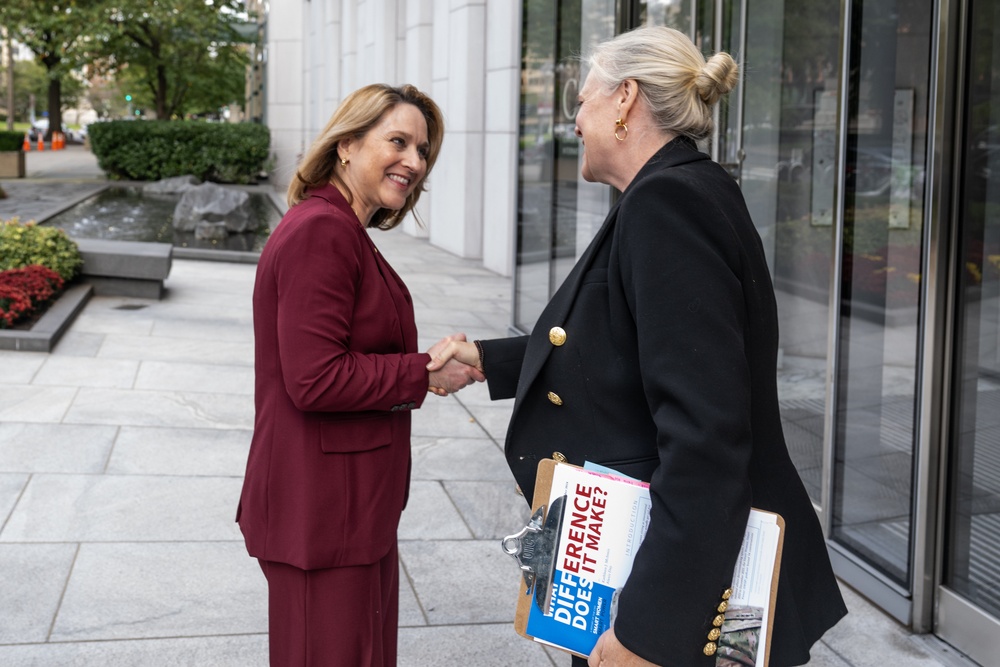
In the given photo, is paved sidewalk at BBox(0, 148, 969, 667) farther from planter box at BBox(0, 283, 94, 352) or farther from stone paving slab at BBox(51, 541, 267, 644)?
planter box at BBox(0, 283, 94, 352)

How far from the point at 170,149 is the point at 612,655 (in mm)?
32008

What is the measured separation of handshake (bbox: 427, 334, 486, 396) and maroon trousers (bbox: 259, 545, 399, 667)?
0.47 meters

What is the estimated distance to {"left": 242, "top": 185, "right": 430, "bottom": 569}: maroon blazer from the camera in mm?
2418

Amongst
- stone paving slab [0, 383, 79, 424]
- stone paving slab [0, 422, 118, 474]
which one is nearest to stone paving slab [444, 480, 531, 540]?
stone paving slab [0, 422, 118, 474]

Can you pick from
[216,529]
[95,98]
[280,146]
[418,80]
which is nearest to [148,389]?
[216,529]

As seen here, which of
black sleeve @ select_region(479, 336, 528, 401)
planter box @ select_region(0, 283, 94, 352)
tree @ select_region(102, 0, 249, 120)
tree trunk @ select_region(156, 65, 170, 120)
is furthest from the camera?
tree trunk @ select_region(156, 65, 170, 120)

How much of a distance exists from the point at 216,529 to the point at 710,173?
3633mm

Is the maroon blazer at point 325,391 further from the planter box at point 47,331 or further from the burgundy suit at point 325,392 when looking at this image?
the planter box at point 47,331

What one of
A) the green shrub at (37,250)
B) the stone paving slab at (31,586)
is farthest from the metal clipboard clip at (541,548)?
the green shrub at (37,250)

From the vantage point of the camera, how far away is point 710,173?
196 cm

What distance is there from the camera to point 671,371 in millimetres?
1803

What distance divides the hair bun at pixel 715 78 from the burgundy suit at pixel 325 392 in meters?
0.87

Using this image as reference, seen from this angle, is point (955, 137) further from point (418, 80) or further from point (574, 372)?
point (418, 80)

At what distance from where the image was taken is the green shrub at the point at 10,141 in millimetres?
32719
